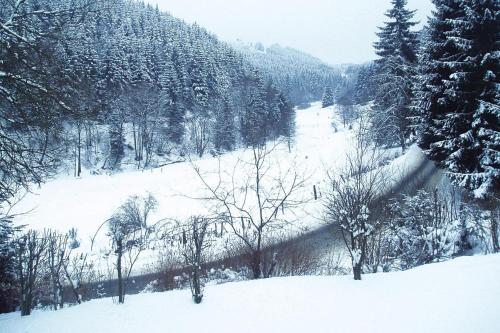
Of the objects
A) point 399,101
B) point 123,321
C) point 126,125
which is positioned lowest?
point 123,321

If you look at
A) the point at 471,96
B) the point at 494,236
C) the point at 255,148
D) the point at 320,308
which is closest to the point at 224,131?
the point at 255,148

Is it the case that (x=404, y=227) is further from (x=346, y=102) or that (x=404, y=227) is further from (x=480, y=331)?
(x=346, y=102)

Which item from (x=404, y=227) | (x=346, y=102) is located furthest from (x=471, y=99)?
(x=346, y=102)

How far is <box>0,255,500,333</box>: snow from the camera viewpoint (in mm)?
5020

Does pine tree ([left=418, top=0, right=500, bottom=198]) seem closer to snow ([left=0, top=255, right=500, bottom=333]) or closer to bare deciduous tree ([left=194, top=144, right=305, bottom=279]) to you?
bare deciduous tree ([left=194, top=144, right=305, bottom=279])

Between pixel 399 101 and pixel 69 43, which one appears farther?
pixel 399 101

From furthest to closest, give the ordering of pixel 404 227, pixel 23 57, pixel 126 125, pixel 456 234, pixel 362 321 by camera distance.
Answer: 1. pixel 126 125
2. pixel 404 227
3. pixel 456 234
4. pixel 362 321
5. pixel 23 57

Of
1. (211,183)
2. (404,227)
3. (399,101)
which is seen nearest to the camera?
(404,227)

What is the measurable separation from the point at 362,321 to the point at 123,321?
177 inches

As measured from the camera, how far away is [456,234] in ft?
34.4

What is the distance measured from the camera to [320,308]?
599 cm

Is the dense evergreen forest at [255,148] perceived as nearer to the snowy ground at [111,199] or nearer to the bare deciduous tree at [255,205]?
the bare deciduous tree at [255,205]

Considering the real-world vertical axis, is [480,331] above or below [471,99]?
below

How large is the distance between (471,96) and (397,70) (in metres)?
13.7
